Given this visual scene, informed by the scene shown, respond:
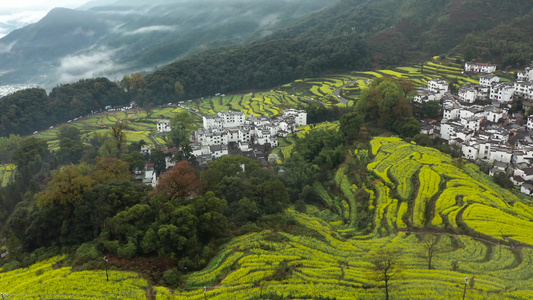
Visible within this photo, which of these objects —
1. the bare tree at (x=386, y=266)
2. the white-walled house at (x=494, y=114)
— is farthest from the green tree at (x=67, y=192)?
the white-walled house at (x=494, y=114)

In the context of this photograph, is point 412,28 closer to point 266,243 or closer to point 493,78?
point 493,78

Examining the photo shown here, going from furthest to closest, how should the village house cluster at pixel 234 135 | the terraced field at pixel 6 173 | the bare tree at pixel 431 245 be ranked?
the village house cluster at pixel 234 135
the terraced field at pixel 6 173
the bare tree at pixel 431 245

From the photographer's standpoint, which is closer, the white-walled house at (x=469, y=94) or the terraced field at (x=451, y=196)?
the terraced field at (x=451, y=196)

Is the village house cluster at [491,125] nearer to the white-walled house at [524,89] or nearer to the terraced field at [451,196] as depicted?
the white-walled house at [524,89]

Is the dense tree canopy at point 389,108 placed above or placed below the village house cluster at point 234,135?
above

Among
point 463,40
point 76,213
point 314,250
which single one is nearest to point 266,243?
point 314,250

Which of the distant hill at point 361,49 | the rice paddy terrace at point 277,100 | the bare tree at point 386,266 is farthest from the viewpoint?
the distant hill at point 361,49

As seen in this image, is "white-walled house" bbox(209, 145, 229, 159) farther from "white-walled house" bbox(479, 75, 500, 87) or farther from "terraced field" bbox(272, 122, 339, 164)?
"white-walled house" bbox(479, 75, 500, 87)
